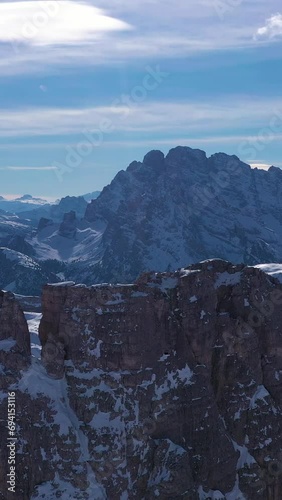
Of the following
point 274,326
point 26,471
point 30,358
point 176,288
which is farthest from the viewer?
point 274,326

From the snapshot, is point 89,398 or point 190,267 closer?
point 89,398

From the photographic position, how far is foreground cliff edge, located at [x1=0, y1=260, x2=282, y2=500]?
5153 inches

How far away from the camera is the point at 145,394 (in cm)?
13750

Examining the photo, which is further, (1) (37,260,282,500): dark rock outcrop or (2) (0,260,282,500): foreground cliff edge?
(1) (37,260,282,500): dark rock outcrop

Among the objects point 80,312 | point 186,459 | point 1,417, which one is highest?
point 80,312

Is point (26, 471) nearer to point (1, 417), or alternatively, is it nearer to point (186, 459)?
point (1, 417)

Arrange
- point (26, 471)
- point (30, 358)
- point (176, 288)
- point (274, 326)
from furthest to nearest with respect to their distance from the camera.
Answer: point (274, 326), point (176, 288), point (30, 358), point (26, 471)

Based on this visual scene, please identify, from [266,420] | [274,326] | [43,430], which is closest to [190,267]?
[274,326]

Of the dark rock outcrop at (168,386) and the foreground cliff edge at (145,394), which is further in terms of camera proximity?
the dark rock outcrop at (168,386)

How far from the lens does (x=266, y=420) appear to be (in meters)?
148

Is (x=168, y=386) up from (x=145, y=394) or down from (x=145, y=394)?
up

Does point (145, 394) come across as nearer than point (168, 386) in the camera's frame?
Yes

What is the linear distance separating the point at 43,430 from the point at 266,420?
139 feet

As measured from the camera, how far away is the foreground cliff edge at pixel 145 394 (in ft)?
429
